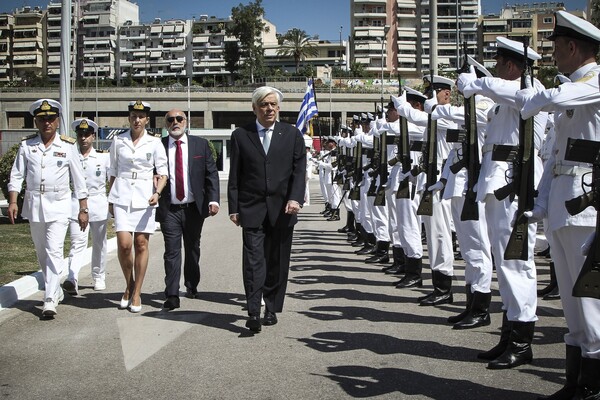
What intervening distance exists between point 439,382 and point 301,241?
11.4 meters

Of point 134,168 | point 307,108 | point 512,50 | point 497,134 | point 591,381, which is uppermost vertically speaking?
point 307,108

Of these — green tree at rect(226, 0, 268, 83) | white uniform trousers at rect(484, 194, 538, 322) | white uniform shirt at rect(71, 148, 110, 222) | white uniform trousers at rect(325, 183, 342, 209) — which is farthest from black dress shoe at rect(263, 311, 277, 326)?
green tree at rect(226, 0, 268, 83)

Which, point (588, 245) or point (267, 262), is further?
point (267, 262)

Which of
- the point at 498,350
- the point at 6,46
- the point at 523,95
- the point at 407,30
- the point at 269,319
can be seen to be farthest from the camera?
the point at 6,46

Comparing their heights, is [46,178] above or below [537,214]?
above

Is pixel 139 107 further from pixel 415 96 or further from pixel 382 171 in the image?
pixel 382 171

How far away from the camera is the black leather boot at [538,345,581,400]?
5.06 meters

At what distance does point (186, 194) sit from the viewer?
31.0 ft

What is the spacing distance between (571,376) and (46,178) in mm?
5891

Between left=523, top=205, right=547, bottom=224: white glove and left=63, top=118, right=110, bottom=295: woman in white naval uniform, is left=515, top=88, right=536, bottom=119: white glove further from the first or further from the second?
left=63, top=118, right=110, bottom=295: woman in white naval uniform

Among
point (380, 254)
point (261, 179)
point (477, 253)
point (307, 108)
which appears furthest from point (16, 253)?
point (307, 108)

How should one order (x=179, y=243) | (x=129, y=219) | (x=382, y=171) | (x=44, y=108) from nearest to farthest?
1. (x=44, y=108)
2. (x=129, y=219)
3. (x=179, y=243)
4. (x=382, y=171)

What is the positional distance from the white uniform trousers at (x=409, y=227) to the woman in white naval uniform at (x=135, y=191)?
3341mm

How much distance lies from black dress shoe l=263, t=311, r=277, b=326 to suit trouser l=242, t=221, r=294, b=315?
0.04 metres
